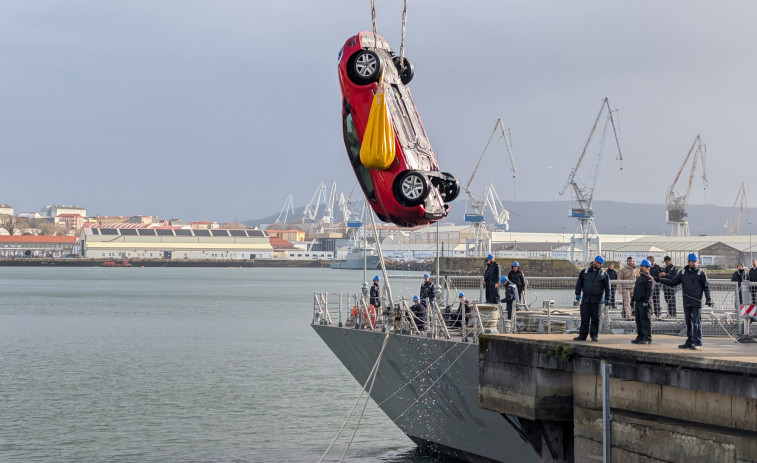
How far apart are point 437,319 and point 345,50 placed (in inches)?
260

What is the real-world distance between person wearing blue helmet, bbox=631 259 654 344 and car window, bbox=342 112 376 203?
23.1 feet

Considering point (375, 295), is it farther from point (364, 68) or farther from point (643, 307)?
point (643, 307)

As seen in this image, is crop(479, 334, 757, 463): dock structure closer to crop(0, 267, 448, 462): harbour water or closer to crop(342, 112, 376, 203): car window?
crop(342, 112, 376, 203): car window

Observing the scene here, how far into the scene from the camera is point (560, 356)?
1533cm

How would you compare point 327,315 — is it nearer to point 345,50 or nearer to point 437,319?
point 437,319

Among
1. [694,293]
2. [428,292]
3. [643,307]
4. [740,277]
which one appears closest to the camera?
[694,293]

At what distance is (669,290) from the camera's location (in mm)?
20250

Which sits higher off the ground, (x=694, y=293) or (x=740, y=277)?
(x=740, y=277)

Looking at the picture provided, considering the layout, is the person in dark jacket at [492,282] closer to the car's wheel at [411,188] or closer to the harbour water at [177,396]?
the car's wheel at [411,188]

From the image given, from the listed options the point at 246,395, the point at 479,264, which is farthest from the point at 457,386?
the point at 479,264

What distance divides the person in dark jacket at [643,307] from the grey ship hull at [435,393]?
3.97 meters

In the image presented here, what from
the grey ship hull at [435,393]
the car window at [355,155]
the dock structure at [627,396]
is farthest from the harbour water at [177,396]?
the dock structure at [627,396]

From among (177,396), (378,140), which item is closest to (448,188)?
(378,140)

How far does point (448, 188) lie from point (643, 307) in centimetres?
604
